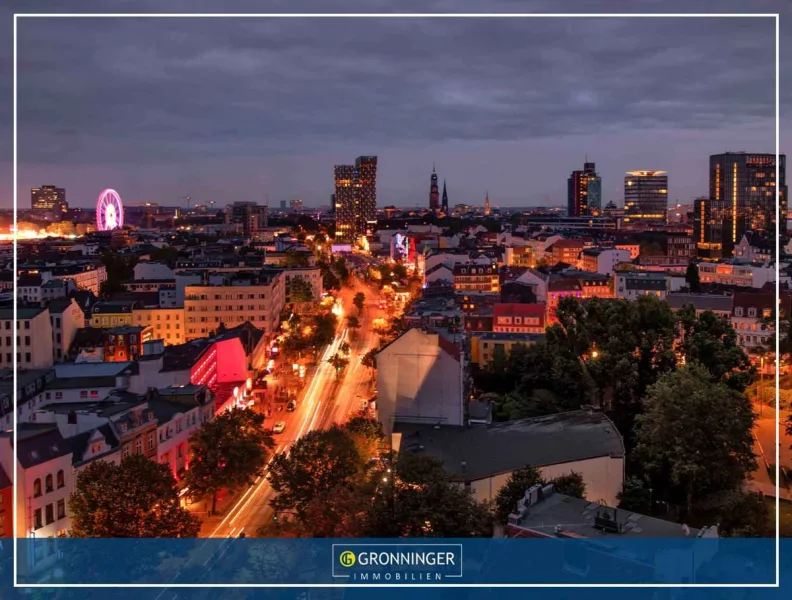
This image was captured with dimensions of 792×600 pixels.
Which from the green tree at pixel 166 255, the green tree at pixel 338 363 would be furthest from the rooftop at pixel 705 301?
the green tree at pixel 166 255

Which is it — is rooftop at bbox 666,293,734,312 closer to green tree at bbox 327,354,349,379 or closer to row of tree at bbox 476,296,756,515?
row of tree at bbox 476,296,756,515

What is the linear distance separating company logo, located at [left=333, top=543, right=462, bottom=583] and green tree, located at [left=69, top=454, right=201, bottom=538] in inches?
74.6

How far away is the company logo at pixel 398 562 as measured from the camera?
291 centimetres

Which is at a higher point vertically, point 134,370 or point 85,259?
point 85,259

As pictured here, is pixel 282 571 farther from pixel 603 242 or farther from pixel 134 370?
pixel 603 242

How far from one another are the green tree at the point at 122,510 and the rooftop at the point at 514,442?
1.78 m

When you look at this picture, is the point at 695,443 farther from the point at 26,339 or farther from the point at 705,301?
the point at 26,339

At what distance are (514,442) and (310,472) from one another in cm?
163

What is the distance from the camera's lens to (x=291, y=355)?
1224 cm

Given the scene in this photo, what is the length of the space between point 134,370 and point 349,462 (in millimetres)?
3489

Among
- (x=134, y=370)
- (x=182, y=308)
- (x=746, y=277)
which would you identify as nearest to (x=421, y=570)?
(x=134, y=370)

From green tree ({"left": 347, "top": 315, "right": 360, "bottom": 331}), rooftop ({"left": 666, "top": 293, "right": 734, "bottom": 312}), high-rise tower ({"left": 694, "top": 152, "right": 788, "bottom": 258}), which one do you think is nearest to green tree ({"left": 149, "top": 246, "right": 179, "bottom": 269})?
green tree ({"left": 347, "top": 315, "right": 360, "bottom": 331})

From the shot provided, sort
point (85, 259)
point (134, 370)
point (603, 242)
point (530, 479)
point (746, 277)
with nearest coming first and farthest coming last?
point (530, 479) → point (134, 370) → point (746, 277) → point (85, 259) → point (603, 242)

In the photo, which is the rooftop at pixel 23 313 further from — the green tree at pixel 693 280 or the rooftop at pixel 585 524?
the green tree at pixel 693 280
